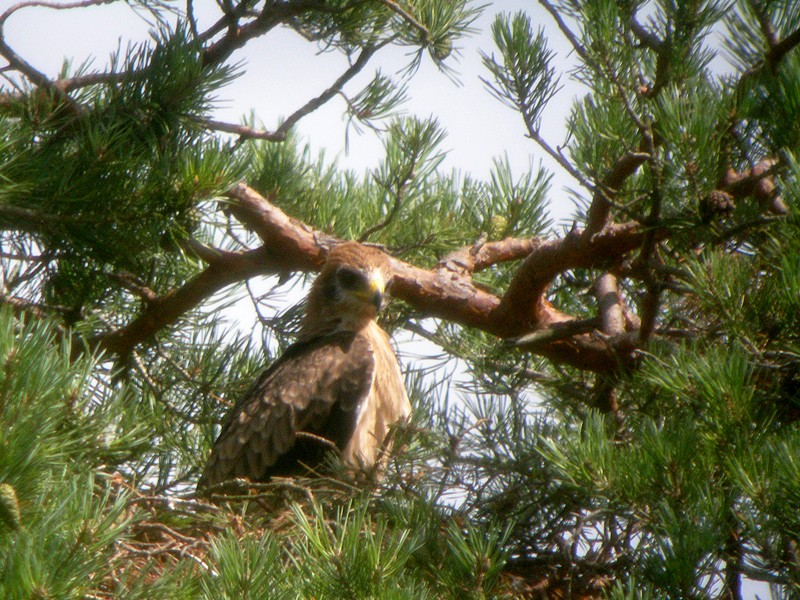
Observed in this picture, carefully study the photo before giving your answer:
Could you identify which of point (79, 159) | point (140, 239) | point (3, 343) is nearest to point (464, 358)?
point (140, 239)

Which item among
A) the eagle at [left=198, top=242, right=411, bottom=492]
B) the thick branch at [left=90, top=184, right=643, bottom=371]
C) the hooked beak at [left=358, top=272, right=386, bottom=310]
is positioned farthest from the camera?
the hooked beak at [left=358, top=272, right=386, bottom=310]

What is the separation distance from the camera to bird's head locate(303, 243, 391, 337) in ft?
16.3

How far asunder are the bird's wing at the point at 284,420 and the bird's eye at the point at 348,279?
20.8 inches

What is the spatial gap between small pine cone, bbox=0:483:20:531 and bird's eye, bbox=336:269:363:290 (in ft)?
10.4

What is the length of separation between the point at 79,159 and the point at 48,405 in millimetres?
1237

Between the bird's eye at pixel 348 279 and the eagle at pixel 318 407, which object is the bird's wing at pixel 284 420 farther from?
the bird's eye at pixel 348 279

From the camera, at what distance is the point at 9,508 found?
203 cm

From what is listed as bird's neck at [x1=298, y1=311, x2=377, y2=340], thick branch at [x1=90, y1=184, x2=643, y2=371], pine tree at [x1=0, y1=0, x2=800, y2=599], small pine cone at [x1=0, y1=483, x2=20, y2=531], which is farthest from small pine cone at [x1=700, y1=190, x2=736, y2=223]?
bird's neck at [x1=298, y1=311, x2=377, y2=340]

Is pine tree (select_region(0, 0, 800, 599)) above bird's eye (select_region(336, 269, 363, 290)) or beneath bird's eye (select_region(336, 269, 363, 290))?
beneath

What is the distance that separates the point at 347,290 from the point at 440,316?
0.95 meters

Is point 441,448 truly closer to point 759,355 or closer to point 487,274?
point 759,355

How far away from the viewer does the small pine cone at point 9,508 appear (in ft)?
6.65

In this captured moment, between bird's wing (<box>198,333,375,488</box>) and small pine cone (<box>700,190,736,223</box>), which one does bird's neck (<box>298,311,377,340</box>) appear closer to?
bird's wing (<box>198,333,375,488</box>)

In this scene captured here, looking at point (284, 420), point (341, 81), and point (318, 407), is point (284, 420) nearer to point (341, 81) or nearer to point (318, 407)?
point (318, 407)
